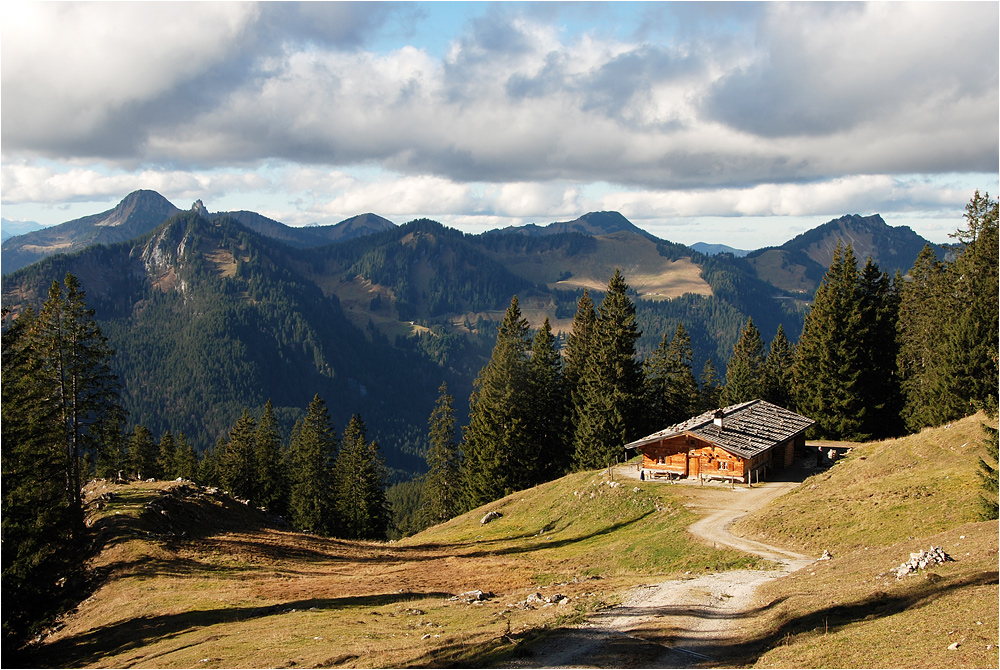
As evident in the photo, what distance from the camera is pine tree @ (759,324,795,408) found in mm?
75688

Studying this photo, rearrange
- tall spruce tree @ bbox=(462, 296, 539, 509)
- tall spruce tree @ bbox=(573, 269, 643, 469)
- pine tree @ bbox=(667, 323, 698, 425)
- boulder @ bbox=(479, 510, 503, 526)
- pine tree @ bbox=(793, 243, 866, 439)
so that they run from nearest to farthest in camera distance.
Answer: boulder @ bbox=(479, 510, 503, 526)
tall spruce tree @ bbox=(573, 269, 643, 469)
pine tree @ bbox=(793, 243, 866, 439)
tall spruce tree @ bbox=(462, 296, 539, 509)
pine tree @ bbox=(667, 323, 698, 425)

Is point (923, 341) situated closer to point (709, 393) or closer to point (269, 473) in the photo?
point (709, 393)

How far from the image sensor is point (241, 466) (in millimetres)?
75188

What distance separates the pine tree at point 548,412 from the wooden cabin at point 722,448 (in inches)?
668

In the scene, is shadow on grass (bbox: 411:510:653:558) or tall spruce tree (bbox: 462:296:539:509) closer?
shadow on grass (bbox: 411:510:653:558)

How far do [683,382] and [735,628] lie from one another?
56.4 meters

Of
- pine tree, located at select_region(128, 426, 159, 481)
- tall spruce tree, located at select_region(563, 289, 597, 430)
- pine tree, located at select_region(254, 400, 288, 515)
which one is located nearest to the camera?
tall spruce tree, located at select_region(563, 289, 597, 430)

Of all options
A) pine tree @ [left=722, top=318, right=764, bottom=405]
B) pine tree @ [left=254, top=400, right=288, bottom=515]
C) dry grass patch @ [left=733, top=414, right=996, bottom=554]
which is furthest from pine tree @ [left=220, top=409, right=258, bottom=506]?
dry grass patch @ [left=733, top=414, right=996, bottom=554]

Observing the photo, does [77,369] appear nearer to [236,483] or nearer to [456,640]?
[456,640]

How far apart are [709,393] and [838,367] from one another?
866 inches

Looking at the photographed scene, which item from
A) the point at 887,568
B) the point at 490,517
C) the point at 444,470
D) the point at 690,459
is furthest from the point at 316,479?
the point at 887,568

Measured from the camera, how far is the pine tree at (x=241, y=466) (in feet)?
245

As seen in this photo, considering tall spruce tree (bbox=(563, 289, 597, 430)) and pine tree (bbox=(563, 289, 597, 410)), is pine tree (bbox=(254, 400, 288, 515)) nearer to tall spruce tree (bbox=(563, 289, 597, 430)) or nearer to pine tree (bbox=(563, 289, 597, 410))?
tall spruce tree (bbox=(563, 289, 597, 430))

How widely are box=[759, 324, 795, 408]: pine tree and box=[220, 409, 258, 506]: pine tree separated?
6027 cm
